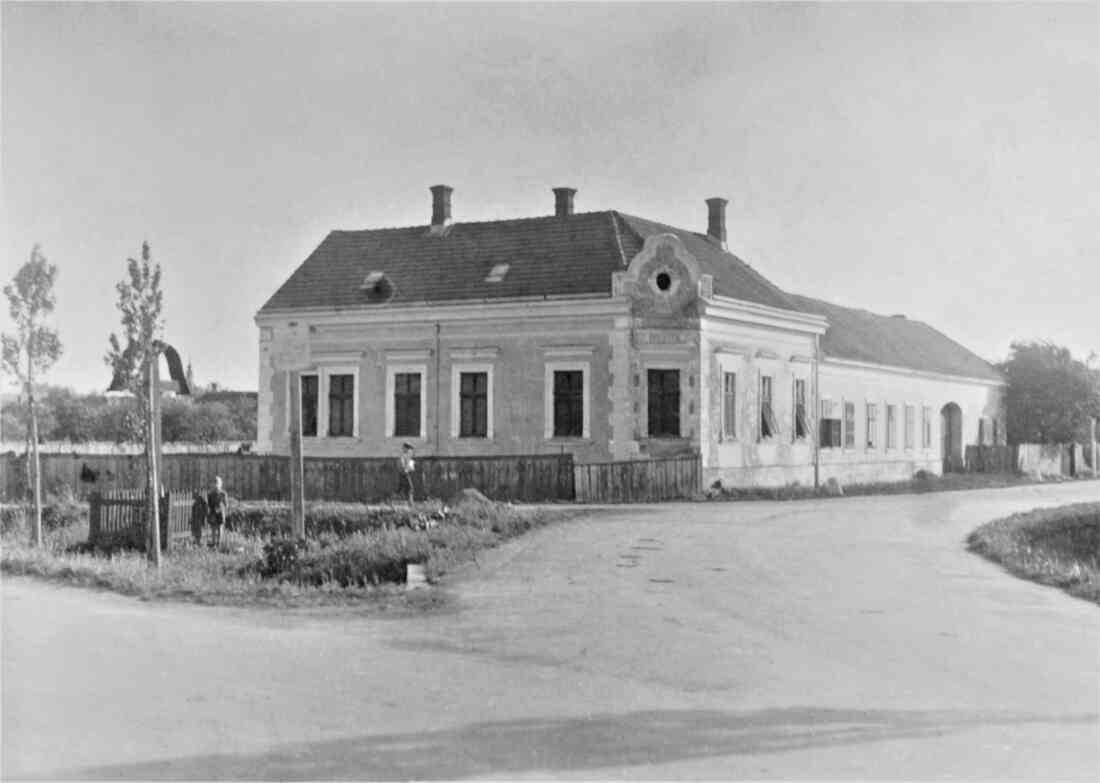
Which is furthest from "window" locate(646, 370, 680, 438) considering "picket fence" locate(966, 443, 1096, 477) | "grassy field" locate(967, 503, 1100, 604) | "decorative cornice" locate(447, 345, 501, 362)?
"picket fence" locate(966, 443, 1096, 477)

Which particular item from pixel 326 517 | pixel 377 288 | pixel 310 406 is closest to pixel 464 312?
pixel 377 288

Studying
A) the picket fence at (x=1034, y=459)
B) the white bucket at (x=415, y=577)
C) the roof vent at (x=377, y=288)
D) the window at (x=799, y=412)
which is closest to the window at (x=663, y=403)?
the window at (x=799, y=412)

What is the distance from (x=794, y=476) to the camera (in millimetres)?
32938

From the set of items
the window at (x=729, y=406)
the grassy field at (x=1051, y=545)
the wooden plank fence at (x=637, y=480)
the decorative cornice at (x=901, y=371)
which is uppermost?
the decorative cornice at (x=901, y=371)

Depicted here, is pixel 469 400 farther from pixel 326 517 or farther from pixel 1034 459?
pixel 1034 459

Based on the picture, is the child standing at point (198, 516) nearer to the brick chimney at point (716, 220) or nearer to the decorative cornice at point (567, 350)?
the decorative cornice at point (567, 350)

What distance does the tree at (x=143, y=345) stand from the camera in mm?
16641

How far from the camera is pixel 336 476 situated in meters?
27.1

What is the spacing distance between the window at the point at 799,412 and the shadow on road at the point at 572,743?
25658mm

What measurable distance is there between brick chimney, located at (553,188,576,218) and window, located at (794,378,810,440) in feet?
26.8

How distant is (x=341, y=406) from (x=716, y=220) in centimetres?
1327

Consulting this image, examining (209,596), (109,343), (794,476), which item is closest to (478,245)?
(794,476)

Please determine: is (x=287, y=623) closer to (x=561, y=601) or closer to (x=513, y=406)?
(x=561, y=601)

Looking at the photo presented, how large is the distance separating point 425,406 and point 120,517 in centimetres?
1138
